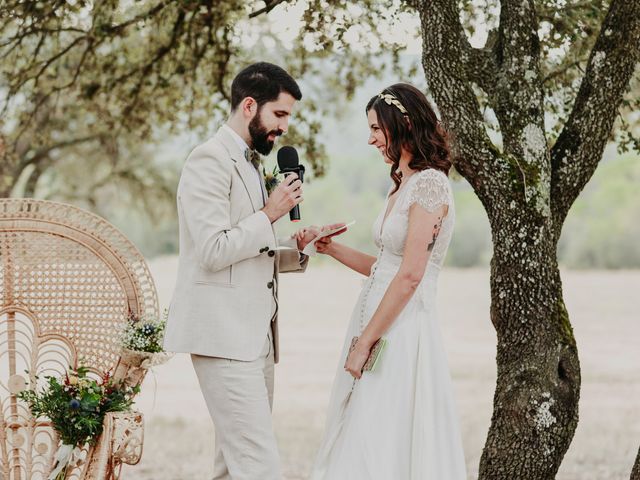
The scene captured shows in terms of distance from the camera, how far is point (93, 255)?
436 centimetres

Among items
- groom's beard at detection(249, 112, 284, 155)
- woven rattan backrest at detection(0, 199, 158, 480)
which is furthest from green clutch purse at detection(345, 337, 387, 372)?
woven rattan backrest at detection(0, 199, 158, 480)

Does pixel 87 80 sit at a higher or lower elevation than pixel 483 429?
higher

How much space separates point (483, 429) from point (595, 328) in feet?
39.8

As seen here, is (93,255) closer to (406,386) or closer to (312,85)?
(406,386)

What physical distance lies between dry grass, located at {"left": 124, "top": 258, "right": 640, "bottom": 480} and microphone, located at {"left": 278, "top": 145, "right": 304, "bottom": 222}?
35.3 inches

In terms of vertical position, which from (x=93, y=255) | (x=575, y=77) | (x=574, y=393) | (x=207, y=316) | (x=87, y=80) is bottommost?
(x=574, y=393)

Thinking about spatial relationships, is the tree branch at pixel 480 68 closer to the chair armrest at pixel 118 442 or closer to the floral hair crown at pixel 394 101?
the floral hair crown at pixel 394 101

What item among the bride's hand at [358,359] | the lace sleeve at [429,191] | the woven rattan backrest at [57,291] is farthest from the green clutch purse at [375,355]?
the woven rattan backrest at [57,291]

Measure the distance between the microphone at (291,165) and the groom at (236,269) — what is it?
0.10m

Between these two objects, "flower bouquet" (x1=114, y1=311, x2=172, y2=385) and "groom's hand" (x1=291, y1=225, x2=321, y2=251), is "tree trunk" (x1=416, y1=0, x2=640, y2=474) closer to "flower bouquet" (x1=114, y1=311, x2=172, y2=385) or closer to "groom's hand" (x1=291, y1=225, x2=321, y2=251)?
"groom's hand" (x1=291, y1=225, x2=321, y2=251)

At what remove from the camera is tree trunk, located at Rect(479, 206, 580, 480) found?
4.35m

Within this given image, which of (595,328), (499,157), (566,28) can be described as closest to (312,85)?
(566,28)

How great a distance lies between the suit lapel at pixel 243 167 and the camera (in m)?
3.32

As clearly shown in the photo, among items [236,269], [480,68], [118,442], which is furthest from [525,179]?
[118,442]
